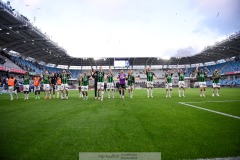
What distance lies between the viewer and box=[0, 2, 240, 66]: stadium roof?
32.2 m

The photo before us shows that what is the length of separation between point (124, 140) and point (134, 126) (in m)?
1.37

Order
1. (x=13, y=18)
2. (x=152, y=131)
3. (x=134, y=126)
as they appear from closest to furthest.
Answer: (x=152, y=131) < (x=134, y=126) < (x=13, y=18)

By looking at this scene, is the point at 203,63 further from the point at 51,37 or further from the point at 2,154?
the point at 2,154

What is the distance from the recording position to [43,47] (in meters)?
49.2

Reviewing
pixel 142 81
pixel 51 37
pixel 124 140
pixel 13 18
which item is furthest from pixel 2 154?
pixel 142 81

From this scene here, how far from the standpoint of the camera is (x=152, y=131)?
468cm

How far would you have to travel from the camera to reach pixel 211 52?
2382 inches

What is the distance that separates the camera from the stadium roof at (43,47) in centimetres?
3222

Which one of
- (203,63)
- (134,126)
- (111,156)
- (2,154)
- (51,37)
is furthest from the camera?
(203,63)

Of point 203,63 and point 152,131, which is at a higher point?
point 203,63

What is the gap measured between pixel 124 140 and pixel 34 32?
39135 mm

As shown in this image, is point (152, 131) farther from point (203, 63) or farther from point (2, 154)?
point (203, 63)

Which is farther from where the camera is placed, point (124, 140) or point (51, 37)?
point (51, 37)

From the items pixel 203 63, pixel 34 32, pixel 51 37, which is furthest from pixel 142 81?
pixel 34 32
